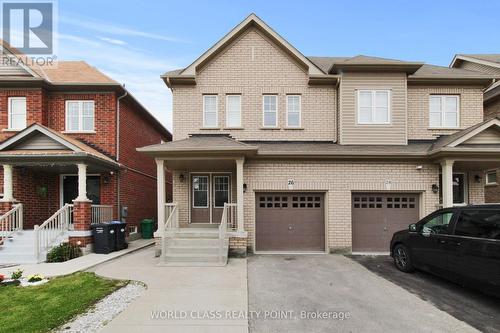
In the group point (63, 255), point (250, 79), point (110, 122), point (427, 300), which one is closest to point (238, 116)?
point (250, 79)

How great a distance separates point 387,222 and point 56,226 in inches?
471

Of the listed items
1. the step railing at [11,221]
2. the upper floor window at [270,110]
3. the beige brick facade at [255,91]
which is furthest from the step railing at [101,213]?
the upper floor window at [270,110]

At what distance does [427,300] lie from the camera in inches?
235

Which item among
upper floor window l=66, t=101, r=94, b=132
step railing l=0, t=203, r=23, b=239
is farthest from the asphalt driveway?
upper floor window l=66, t=101, r=94, b=132

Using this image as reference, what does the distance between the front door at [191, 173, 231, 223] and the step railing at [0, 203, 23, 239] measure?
6.06m

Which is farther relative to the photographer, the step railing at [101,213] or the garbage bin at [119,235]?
the step railing at [101,213]

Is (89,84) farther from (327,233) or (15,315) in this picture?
(327,233)

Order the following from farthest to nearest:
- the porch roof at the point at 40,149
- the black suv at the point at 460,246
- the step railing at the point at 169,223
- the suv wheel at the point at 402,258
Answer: the porch roof at the point at 40,149 < the step railing at the point at 169,223 < the suv wheel at the point at 402,258 < the black suv at the point at 460,246

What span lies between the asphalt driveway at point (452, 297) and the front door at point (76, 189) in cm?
1098

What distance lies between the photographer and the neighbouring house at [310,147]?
33.3 feet

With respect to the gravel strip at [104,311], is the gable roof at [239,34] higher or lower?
higher

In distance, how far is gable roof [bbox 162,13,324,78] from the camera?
11.7 meters

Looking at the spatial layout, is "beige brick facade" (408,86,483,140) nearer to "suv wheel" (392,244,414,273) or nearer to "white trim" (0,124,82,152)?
"suv wheel" (392,244,414,273)

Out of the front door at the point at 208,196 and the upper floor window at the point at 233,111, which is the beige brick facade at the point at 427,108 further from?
the front door at the point at 208,196
